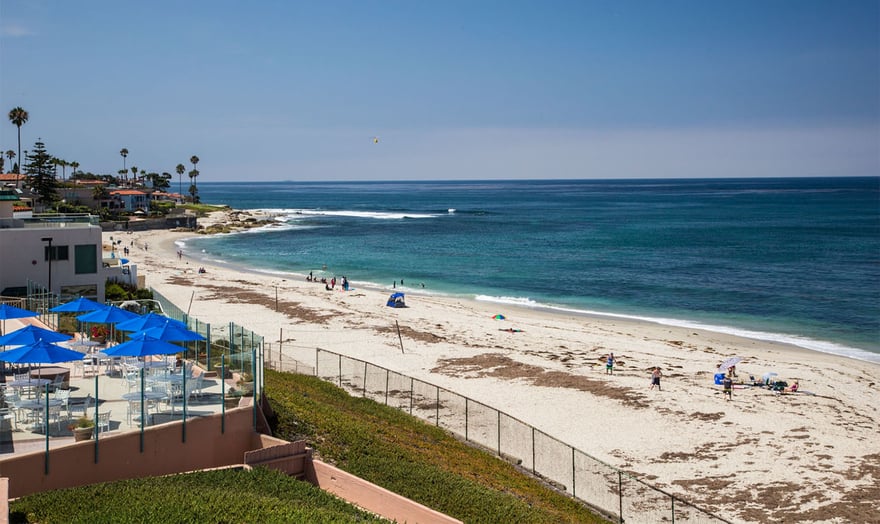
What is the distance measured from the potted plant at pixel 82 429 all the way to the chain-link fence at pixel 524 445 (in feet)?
36.1

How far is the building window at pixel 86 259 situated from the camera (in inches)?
1280

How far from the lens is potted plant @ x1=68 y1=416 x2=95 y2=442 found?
13.8 metres

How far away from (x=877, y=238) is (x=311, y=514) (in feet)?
338

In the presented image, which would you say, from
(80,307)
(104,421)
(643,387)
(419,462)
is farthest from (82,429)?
(643,387)

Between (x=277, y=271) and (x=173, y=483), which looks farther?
(x=277, y=271)

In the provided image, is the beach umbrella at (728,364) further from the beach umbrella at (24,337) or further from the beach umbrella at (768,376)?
the beach umbrella at (24,337)

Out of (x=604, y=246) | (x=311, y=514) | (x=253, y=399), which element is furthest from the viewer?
(x=604, y=246)

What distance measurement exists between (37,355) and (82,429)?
3.50m

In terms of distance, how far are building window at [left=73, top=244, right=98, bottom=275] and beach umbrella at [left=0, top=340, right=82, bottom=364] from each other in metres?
17.0

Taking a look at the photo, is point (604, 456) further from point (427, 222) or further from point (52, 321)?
point (427, 222)

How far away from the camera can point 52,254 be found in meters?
31.8

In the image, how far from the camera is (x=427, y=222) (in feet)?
453

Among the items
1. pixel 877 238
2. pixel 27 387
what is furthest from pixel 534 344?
pixel 877 238

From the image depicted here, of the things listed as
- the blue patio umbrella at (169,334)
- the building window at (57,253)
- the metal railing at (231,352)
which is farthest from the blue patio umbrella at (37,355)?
the building window at (57,253)
